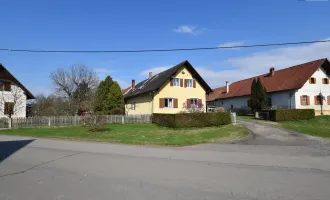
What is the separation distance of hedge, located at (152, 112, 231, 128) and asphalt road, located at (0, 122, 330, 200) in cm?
1051

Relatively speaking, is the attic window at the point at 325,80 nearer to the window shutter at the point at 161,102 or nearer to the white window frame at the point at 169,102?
the white window frame at the point at 169,102

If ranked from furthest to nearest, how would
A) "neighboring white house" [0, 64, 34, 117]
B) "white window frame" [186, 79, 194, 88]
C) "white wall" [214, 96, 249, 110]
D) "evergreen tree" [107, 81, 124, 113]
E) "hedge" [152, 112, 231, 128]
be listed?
"white wall" [214, 96, 249, 110] < "evergreen tree" [107, 81, 124, 113] < "white window frame" [186, 79, 194, 88] < "neighboring white house" [0, 64, 34, 117] < "hedge" [152, 112, 231, 128]

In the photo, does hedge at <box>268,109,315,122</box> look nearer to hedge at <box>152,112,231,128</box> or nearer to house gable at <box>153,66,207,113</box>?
hedge at <box>152,112,231,128</box>

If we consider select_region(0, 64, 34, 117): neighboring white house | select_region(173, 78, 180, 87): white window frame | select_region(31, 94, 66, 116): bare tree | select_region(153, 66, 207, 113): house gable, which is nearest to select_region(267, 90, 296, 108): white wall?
select_region(153, 66, 207, 113): house gable

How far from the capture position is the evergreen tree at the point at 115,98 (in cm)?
3288

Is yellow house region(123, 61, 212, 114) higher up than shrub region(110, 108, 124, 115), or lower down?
higher up

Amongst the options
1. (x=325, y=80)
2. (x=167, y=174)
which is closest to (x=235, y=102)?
(x=325, y=80)

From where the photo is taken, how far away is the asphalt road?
4.93 metres

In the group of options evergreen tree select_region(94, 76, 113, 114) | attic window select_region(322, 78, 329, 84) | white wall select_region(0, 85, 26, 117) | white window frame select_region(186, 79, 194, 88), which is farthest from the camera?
evergreen tree select_region(94, 76, 113, 114)

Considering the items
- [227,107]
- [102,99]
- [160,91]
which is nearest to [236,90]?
[227,107]

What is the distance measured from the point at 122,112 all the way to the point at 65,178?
2697cm

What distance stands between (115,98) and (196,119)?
1596cm

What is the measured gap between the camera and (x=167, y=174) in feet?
21.2

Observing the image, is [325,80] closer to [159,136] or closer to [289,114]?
[289,114]
